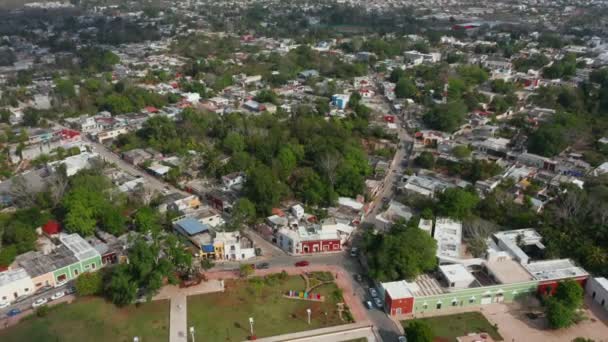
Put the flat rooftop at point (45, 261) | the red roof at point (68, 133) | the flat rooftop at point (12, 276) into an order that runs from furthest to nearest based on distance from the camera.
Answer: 1. the red roof at point (68, 133)
2. the flat rooftop at point (45, 261)
3. the flat rooftop at point (12, 276)

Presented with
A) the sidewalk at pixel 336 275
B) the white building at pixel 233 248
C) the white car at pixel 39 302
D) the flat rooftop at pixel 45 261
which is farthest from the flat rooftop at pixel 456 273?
the white car at pixel 39 302

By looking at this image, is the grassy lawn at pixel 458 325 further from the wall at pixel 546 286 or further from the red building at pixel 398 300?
the wall at pixel 546 286

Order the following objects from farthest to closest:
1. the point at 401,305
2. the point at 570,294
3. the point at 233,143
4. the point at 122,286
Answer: the point at 233,143, the point at 122,286, the point at 401,305, the point at 570,294

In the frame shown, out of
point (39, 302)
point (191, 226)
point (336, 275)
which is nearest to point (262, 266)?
point (336, 275)

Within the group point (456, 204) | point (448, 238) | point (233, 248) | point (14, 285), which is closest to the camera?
point (14, 285)

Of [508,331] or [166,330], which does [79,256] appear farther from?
[508,331]

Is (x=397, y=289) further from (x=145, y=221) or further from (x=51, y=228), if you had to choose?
(x=51, y=228)

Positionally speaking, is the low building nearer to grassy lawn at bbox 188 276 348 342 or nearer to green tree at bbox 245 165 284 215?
grassy lawn at bbox 188 276 348 342
